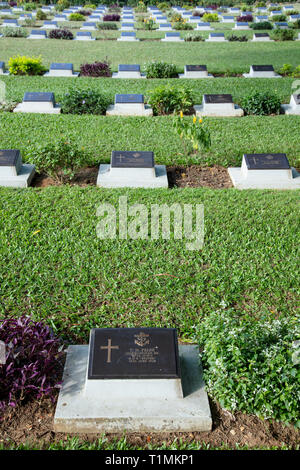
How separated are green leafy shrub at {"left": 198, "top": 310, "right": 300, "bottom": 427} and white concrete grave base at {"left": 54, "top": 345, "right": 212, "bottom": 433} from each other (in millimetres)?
225

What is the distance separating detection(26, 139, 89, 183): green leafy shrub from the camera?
6.04 meters

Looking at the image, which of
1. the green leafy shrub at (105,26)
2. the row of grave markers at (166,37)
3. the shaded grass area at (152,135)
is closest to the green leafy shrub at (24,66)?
the shaded grass area at (152,135)

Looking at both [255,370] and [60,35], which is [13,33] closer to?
[60,35]

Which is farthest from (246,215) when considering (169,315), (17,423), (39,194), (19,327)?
(17,423)

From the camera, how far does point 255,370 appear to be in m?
3.04

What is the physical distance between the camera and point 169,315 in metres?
4.12

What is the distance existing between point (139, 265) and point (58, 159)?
2.40 metres

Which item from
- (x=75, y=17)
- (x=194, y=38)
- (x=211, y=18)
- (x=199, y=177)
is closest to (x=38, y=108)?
(x=199, y=177)

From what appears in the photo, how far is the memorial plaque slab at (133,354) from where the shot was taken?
312 cm

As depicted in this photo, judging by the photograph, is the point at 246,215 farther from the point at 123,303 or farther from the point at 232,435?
the point at 232,435

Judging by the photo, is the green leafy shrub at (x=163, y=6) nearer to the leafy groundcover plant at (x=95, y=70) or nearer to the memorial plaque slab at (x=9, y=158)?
the leafy groundcover plant at (x=95, y=70)

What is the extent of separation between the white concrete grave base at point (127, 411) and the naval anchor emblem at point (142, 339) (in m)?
0.31

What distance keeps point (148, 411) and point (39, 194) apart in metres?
3.73

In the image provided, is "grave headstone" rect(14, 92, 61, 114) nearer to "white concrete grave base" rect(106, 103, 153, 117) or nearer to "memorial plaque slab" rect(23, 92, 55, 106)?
"memorial plaque slab" rect(23, 92, 55, 106)
